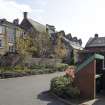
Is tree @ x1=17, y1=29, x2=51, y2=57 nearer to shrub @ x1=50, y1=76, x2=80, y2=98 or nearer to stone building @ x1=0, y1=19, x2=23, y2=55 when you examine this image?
stone building @ x1=0, y1=19, x2=23, y2=55

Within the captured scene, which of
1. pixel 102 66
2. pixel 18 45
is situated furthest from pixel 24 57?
pixel 102 66

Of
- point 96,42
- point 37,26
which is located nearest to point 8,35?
point 37,26

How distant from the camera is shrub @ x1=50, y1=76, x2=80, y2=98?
54.6ft

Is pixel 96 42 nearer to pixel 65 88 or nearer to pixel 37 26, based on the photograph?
pixel 37 26

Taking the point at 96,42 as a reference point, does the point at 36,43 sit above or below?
below

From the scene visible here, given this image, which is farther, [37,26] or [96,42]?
[96,42]

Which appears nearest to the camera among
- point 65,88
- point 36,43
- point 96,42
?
point 65,88

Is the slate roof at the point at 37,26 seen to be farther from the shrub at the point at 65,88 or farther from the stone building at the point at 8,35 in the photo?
the shrub at the point at 65,88

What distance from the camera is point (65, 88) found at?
17266 mm

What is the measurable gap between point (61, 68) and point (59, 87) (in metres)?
25.6

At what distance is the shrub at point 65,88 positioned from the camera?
16641mm

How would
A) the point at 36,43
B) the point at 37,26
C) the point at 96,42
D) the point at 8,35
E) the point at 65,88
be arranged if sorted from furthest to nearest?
1. the point at 96,42
2. the point at 37,26
3. the point at 36,43
4. the point at 8,35
5. the point at 65,88

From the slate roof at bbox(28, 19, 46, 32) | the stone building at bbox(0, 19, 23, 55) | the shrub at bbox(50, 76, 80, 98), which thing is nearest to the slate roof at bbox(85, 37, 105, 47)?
the slate roof at bbox(28, 19, 46, 32)

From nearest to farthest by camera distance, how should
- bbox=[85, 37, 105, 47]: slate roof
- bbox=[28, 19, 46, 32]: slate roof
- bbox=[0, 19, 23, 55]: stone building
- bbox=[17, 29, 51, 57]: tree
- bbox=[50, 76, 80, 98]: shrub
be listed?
1. bbox=[50, 76, 80, 98]: shrub
2. bbox=[0, 19, 23, 55]: stone building
3. bbox=[17, 29, 51, 57]: tree
4. bbox=[28, 19, 46, 32]: slate roof
5. bbox=[85, 37, 105, 47]: slate roof
